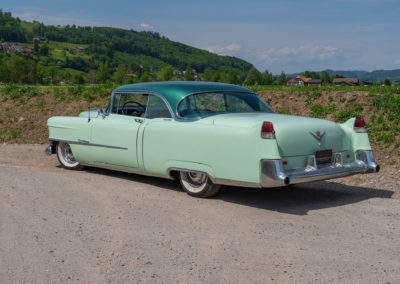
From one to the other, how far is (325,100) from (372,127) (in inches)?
80.6

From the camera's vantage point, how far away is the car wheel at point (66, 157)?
862 centimetres

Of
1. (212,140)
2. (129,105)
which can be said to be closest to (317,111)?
(129,105)

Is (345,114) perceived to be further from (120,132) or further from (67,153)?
(67,153)

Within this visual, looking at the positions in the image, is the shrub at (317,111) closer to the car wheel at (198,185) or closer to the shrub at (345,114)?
the shrub at (345,114)

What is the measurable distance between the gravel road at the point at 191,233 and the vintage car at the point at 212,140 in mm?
419

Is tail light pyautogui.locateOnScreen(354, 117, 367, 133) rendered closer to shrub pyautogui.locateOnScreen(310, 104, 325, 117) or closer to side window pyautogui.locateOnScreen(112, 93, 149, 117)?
side window pyautogui.locateOnScreen(112, 93, 149, 117)

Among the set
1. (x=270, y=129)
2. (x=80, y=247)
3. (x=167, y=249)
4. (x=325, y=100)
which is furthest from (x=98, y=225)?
(x=325, y=100)

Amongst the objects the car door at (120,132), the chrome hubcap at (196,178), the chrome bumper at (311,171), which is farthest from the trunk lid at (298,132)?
the car door at (120,132)

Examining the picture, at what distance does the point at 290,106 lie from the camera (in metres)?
13.1

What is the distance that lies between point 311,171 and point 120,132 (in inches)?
116

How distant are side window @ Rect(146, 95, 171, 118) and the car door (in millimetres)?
155

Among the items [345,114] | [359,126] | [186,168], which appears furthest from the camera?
[345,114]

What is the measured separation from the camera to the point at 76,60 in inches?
7431

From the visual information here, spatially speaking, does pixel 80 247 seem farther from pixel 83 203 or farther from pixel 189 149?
pixel 189 149
